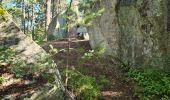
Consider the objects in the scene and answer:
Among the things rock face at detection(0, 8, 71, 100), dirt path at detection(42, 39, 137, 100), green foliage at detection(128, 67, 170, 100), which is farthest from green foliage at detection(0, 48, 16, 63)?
green foliage at detection(128, 67, 170, 100)

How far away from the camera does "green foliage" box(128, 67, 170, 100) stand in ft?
34.1

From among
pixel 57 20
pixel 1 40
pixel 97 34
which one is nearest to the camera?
pixel 1 40

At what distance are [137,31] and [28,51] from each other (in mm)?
5254

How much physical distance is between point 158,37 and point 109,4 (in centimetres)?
327

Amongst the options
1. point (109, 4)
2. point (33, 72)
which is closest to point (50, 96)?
point (33, 72)

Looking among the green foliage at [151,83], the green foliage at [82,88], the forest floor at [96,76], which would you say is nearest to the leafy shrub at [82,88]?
the green foliage at [82,88]

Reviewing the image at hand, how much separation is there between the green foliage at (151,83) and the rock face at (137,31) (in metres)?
0.53

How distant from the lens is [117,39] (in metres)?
13.6

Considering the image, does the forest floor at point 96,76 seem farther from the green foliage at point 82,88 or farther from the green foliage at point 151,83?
the green foliage at point 82,88

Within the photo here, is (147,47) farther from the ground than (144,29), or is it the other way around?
(144,29)

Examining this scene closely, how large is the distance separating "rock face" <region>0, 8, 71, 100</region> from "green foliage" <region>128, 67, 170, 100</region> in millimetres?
3276

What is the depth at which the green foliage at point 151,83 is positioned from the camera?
1041cm

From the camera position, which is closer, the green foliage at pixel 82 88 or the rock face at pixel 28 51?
the rock face at pixel 28 51

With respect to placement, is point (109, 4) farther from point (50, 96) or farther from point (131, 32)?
point (50, 96)
